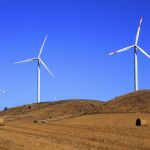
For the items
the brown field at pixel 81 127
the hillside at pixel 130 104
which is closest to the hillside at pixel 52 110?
the brown field at pixel 81 127

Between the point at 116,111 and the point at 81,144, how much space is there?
50.3 metres

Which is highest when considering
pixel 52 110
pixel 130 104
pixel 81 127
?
pixel 52 110

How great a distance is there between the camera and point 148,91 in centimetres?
8725

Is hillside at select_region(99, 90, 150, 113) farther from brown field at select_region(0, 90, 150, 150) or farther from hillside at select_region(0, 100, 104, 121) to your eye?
hillside at select_region(0, 100, 104, 121)

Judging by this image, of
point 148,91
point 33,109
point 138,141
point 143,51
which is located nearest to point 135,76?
point 143,51

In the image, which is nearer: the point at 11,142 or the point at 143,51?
the point at 11,142

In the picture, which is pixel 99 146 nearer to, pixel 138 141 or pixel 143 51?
pixel 138 141

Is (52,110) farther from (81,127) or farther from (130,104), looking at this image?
(81,127)

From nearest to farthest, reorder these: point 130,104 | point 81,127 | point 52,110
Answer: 1. point 81,127
2. point 130,104
3. point 52,110

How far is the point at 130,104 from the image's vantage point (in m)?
78.4

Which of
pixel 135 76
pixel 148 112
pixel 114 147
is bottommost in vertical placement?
pixel 114 147

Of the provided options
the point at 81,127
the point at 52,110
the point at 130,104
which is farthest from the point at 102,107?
the point at 81,127

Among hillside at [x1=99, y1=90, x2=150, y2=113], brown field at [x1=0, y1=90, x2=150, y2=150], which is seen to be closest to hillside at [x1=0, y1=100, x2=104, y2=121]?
brown field at [x1=0, y1=90, x2=150, y2=150]

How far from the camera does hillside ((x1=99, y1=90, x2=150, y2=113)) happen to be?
244 feet
